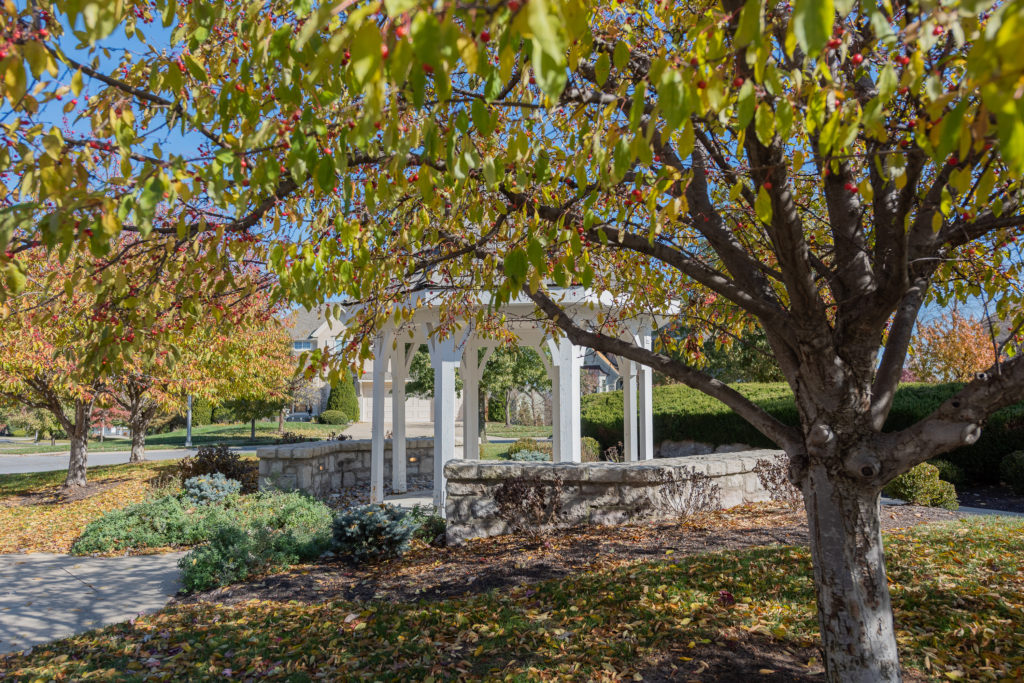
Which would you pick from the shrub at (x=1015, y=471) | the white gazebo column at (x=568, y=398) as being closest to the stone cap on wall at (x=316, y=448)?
the white gazebo column at (x=568, y=398)

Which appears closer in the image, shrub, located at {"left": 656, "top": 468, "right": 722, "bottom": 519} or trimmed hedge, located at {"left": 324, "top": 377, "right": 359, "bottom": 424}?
shrub, located at {"left": 656, "top": 468, "right": 722, "bottom": 519}

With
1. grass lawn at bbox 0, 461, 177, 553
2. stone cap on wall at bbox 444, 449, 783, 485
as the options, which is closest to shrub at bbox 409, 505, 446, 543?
stone cap on wall at bbox 444, 449, 783, 485

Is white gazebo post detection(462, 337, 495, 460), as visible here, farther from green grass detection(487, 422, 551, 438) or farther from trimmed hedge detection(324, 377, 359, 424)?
trimmed hedge detection(324, 377, 359, 424)

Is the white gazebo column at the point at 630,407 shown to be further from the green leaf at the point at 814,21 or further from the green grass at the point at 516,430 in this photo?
the green grass at the point at 516,430

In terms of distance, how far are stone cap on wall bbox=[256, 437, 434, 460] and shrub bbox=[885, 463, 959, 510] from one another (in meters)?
Result: 7.82

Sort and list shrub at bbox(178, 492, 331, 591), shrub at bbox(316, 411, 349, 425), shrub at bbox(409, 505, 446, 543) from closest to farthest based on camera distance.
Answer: shrub at bbox(178, 492, 331, 591) → shrub at bbox(409, 505, 446, 543) → shrub at bbox(316, 411, 349, 425)

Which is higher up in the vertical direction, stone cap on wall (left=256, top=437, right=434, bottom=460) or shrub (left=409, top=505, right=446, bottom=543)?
stone cap on wall (left=256, top=437, right=434, bottom=460)

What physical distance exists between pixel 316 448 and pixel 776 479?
7282mm

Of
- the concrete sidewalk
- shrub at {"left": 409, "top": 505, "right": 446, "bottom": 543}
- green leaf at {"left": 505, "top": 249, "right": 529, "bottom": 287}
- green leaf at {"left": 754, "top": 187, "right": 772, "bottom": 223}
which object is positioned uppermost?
green leaf at {"left": 754, "top": 187, "right": 772, "bottom": 223}

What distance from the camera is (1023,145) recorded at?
126cm

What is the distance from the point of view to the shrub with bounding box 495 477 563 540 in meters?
7.04

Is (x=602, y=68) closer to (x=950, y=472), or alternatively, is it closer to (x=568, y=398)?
(x=568, y=398)

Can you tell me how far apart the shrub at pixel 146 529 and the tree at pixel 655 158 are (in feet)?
17.5

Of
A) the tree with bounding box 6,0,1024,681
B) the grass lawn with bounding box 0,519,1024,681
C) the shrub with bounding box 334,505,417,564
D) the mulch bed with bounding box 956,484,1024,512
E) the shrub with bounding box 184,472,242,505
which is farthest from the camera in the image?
the shrub with bounding box 184,472,242,505
